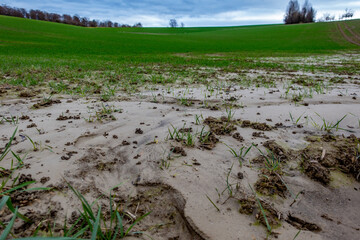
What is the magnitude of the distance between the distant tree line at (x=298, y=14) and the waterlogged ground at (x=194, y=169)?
391ft

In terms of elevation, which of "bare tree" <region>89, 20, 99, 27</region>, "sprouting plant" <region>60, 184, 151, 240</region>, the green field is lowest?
"sprouting plant" <region>60, 184, 151, 240</region>

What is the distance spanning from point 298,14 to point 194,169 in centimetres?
12308

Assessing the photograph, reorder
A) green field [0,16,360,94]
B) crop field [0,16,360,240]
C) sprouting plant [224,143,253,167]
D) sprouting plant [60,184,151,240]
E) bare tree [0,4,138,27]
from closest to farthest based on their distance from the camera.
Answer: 1. sprouting plant [60,184,151,240]
2. crop field [0,16,360,240]
3. sprouting plant [224,143,253,167]
4. green field [0,16,360,94]
5. bare tree [0,4,138,27]

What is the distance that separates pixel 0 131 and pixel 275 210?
3.35 m

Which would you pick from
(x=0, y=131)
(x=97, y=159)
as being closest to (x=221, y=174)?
(x=97, y=159)

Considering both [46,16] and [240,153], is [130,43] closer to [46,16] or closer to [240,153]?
[240,153]

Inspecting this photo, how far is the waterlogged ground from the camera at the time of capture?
58.3 inches

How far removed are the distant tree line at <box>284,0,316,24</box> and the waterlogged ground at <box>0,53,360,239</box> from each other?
119 meters

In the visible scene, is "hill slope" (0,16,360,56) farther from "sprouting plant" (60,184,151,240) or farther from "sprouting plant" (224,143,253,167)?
"sprouting plant" (60,184,151,240)

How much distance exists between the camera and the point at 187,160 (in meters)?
2.19

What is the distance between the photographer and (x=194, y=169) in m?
2.04

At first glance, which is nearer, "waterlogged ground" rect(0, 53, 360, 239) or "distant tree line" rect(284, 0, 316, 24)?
"waterlogged ground" rect(0, 53, 360, 239)

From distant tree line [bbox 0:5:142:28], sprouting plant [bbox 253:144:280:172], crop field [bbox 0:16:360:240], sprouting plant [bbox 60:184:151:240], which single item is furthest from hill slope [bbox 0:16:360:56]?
distant tree line [bbox 0:5:142:28]

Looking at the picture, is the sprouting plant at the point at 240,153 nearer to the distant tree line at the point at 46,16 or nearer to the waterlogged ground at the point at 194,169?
the waterlogged ground at the point at 194,169
